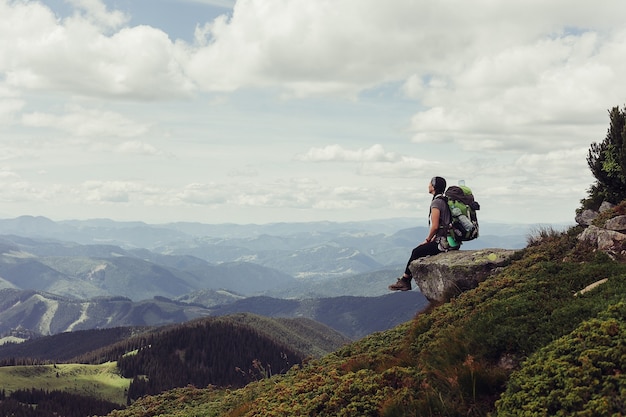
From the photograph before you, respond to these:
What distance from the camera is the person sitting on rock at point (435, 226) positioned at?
18.8 m

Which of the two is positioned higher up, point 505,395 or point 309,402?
point 505,395

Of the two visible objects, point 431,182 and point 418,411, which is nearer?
point 418,411

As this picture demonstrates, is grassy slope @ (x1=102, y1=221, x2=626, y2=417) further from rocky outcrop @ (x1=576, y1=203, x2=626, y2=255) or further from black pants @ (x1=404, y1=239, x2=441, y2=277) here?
black pants @ (x1=404, y1=239, x2=441, y2=277)

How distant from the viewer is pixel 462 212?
1903 centimetres

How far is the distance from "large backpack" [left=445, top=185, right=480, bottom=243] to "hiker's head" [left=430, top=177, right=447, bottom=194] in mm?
272

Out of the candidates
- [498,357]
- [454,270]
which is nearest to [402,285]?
[454,270]

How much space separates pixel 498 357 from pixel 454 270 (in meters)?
7.63

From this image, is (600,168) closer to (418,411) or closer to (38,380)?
(418,411)

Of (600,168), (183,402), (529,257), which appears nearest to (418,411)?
(529,257)

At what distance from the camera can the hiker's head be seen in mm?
19438

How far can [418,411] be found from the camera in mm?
10219

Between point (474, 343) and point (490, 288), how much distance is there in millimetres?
4521

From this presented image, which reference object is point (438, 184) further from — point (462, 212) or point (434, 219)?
point (434, 219)

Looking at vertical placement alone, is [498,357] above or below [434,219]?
below
